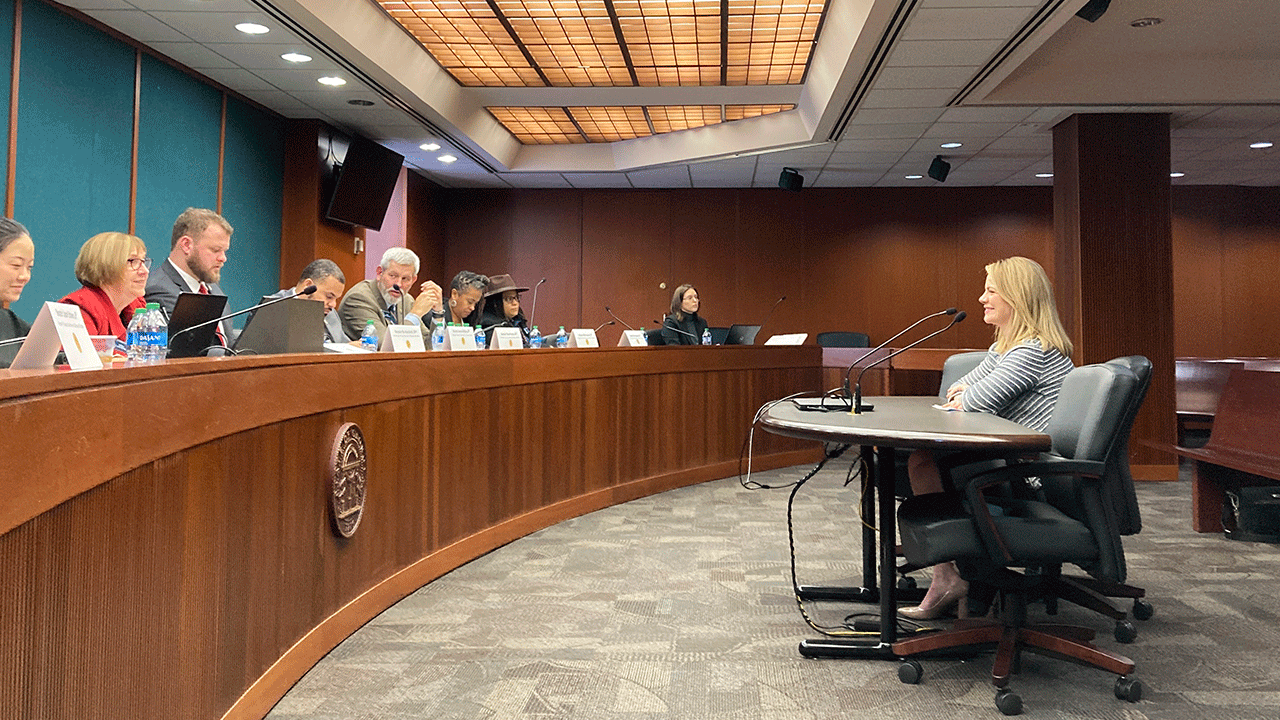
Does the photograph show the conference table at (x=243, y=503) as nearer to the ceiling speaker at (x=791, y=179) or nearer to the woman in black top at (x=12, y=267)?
the woman in black top at (x=12, y=267)

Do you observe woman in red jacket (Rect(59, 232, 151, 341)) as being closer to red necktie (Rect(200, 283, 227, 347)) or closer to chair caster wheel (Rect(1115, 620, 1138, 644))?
red necktie (Rect(200, 283, 227, 347))

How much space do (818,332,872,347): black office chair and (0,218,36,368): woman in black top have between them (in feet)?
27.1

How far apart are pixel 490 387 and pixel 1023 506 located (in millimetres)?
2302

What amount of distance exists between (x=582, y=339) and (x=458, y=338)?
1501 mm

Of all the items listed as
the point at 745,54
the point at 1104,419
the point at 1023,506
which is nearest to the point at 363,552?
the point at 1023,506

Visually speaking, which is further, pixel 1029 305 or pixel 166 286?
pixel 166 286

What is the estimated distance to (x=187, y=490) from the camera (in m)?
1.83

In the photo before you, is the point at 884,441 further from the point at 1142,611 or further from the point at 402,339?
the point at 402,339

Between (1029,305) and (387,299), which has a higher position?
(387,299)

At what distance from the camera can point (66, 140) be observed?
5.09 meters

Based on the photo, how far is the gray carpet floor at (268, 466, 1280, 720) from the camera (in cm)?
233

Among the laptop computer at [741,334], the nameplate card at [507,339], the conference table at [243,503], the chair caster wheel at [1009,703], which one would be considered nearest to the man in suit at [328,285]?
the nameplate card at [507,339]

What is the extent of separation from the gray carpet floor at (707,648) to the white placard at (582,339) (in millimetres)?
1410

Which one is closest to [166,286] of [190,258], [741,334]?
[190,258]
